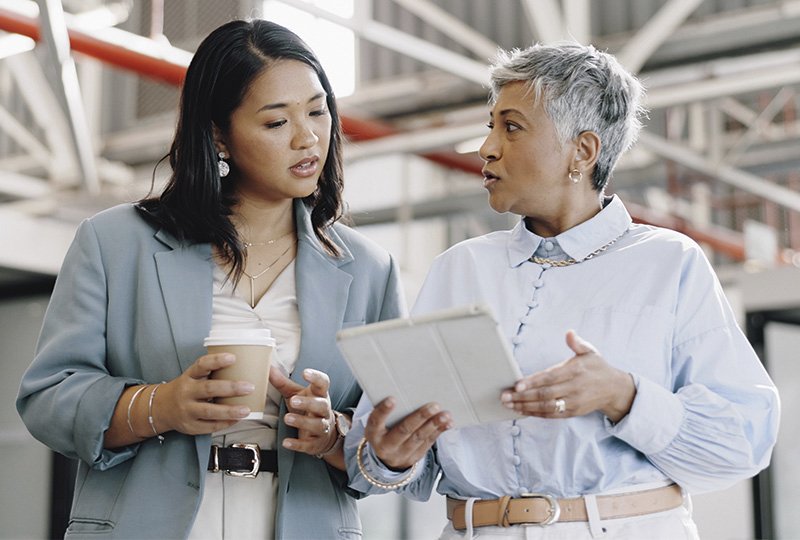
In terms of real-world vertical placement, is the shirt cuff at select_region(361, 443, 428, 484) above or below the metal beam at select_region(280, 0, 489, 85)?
below

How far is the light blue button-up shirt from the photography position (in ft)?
6.21

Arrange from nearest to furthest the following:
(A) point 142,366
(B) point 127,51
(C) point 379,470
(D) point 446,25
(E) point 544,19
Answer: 1. (C) point 379,470
2. (A) point 142,366
3. (B) point 127,51
4. (E) point 544,19
5. (D) point 446,25

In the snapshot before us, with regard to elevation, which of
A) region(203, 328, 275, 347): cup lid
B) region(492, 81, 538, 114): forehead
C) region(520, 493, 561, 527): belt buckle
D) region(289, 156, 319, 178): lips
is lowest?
region(520, 493, 561, 527): belt buckle

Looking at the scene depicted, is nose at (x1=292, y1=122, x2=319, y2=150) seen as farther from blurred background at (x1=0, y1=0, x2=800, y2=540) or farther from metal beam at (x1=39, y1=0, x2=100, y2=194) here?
metal beam at (x1=39, y1=0, x2=100, y2=194)

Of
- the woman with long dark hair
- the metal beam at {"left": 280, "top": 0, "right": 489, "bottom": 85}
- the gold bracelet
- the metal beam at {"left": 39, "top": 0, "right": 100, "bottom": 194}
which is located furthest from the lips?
the metal beam at {"left": 39, "top": 0, "right": 100, "bottom": 194}

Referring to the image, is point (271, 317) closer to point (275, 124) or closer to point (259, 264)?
point (259, 264)

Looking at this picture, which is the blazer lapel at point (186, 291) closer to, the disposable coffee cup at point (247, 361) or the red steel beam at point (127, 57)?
the disposable coffee cup at point (247, 361)

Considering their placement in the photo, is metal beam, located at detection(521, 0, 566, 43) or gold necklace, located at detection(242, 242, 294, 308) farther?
metal beam, located at detection(521, 0, 566, 43)

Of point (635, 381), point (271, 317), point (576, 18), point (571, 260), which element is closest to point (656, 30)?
point (576, 18)

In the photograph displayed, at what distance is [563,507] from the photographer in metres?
1.91

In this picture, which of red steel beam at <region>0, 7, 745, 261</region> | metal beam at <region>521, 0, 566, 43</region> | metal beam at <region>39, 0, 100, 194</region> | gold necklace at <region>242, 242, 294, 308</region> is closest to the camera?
gold necklace at <region>242, 242, 294, 308</region>

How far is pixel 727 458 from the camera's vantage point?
74.8 inches

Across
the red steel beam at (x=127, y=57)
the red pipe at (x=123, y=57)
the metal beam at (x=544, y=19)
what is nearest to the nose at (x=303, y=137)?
the red steel beam at (x=127, y=57)

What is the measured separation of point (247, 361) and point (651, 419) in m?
0.68
